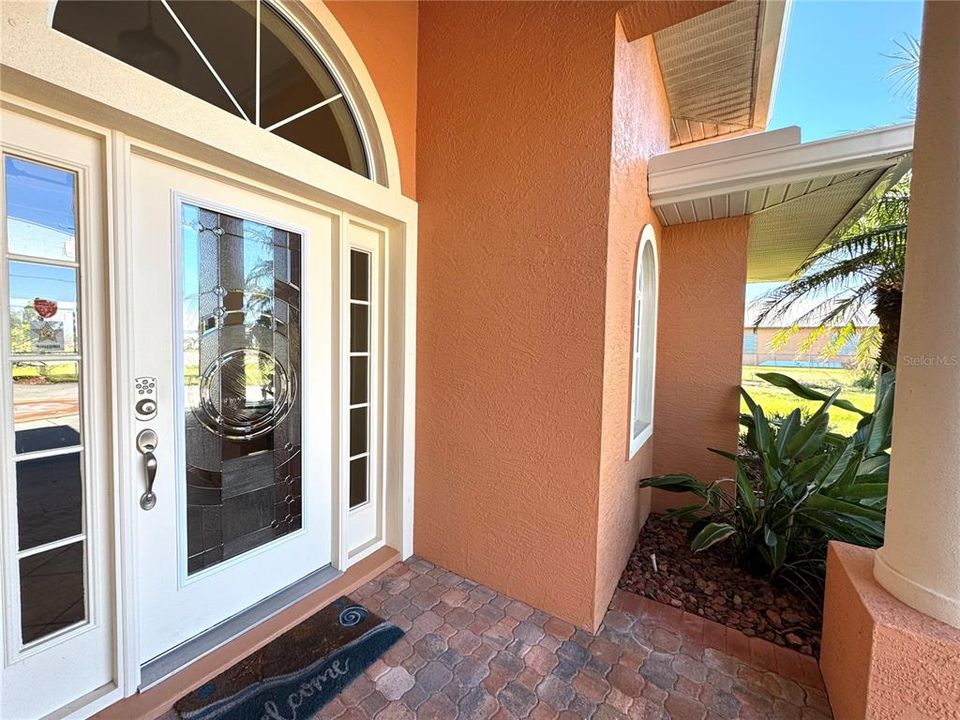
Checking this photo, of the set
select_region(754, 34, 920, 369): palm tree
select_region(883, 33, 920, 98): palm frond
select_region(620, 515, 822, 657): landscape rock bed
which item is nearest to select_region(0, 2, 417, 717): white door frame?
select_region(620, 515, 822, 657): landscape rock bed

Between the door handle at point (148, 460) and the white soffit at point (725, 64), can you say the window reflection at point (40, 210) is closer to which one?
the door handle at point (148, 460)

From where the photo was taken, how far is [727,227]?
358cm

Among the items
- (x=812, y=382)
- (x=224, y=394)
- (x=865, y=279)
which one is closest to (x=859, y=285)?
(x=865, y=279)

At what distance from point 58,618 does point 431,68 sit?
3610 millimetres

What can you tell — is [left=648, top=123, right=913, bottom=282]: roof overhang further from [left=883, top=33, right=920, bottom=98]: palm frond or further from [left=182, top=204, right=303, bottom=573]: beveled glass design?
[left=182, top=204, right=303, bottom=573]: beveled glass design

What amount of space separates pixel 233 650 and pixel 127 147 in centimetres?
241

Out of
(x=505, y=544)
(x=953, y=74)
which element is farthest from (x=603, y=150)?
(x=505, y=544)

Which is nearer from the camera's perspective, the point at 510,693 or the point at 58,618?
the point at 58,618

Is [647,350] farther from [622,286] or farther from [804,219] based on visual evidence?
[804,219]

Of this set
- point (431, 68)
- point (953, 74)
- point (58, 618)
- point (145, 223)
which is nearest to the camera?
point (953, 74)

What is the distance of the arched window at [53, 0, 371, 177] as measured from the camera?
1576 millimetres

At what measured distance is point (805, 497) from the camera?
8.37 feet

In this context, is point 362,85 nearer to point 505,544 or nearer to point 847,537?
point 505,544

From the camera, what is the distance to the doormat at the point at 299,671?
1695 mm
